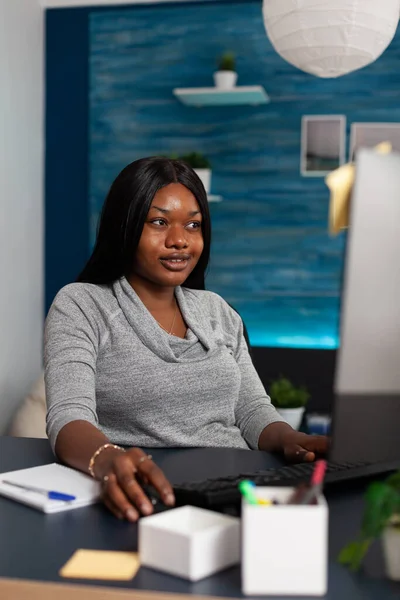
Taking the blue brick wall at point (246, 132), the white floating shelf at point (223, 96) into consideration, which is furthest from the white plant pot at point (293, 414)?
the white floating shelf at point (223, 96)

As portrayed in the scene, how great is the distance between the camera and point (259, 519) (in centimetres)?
79

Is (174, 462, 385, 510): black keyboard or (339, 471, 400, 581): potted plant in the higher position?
(339, 471, 400, 581): potted plant

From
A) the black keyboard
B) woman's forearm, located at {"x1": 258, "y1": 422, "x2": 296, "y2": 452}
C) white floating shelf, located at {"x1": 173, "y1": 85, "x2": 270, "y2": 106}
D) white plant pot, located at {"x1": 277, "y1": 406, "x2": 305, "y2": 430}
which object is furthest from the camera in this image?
white floating shelf, located at {"x1": 173, "y1": 85, "x2": 270, "y2": 106}

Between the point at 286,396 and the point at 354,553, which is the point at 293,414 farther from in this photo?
the point at 354,553

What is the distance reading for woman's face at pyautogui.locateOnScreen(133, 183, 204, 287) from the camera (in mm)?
1793

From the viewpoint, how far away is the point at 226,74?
3.98m

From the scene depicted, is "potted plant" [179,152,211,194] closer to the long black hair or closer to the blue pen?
the long black hair

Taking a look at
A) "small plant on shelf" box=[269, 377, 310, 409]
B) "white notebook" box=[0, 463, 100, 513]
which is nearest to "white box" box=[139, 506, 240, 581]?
"white notebook" box=[0, 463, 100, 513]

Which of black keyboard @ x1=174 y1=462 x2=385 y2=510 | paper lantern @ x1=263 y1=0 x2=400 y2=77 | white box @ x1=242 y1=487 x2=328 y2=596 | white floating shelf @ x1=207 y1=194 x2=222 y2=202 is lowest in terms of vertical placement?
black keyboard @ x1=174 y1=462 x2=385 y2=510

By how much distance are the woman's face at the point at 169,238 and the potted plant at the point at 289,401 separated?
1.88 meters

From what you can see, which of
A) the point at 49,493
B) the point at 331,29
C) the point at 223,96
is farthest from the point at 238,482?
the point at 223,96

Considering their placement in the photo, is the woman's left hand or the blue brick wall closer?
the woman's left hand

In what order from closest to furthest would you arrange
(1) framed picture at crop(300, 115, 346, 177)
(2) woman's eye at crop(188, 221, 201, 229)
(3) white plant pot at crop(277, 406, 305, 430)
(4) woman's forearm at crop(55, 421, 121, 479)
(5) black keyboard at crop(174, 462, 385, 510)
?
(5) black keyboard at crop(174, 462, 385, 510) → (4) woman's forearm at crop(55, 421, 121, 479) → (2) woman's eye at crop(188, 221, 201, 229) → (3) white plant pot at crop(277, 406, 305, 430) → (1) framed picture at crop(300, 115, 346, 177)

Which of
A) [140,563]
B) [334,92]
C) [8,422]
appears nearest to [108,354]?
[140,563]
